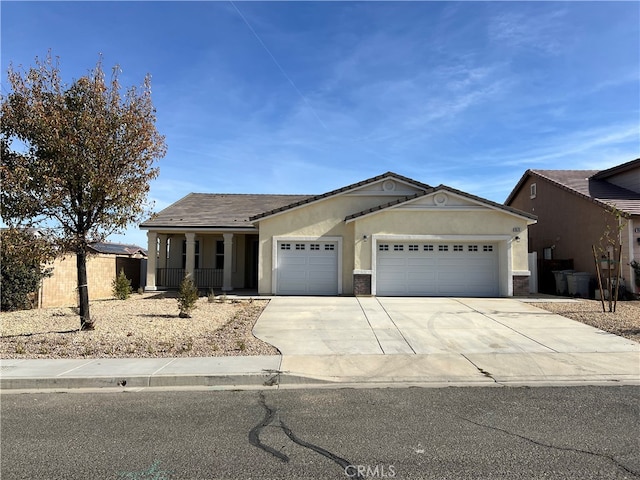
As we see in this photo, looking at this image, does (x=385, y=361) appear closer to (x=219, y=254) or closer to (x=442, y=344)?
(x=442, y=344)

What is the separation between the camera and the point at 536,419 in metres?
5.21

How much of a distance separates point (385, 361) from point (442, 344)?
1.86m

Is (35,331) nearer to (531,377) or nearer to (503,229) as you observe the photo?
(531,377)

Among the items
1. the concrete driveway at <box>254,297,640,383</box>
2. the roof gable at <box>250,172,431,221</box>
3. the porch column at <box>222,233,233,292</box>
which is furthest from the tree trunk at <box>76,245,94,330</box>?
the porch column at <box>222,233,233,292</box>

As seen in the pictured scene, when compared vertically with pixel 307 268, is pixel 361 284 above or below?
below

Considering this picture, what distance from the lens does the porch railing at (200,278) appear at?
21609 millimetres

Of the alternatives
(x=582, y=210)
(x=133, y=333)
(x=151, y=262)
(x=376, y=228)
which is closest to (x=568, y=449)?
(x=133, y=333)

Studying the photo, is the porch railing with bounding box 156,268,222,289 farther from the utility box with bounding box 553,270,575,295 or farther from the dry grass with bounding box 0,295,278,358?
the utility box with bounding box 553,270,575,295

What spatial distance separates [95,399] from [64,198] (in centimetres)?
516

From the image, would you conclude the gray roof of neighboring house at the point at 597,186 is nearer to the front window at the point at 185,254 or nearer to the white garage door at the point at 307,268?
the white garage door at the point at 307,268

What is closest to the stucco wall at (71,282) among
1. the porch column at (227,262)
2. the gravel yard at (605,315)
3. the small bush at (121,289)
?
the small bush at (121,289)

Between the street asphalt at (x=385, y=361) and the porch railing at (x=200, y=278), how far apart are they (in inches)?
405

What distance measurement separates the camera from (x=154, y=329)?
10.7m

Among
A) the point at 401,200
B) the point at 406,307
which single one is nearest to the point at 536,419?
the point at 406,307
